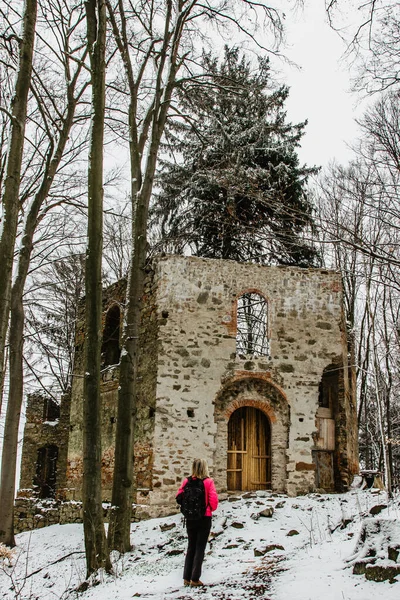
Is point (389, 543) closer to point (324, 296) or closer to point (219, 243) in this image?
point (324, 296)

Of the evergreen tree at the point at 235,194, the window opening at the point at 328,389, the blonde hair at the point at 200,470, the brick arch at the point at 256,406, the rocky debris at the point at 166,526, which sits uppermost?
the evergreen tree at the point at 235,194

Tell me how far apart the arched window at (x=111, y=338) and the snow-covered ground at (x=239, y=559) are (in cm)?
459

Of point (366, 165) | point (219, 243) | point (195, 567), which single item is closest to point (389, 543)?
point (195, 567)

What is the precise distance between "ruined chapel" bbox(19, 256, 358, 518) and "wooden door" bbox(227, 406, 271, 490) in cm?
2

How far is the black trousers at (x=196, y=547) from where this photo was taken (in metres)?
6.79

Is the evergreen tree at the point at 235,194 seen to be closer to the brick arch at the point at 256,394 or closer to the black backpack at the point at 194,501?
the brick arch at the point at 256,394

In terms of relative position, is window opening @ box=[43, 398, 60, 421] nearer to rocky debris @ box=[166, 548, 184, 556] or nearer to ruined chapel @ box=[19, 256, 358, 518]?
ruined chapel @ box=[19, 256, 358, 518]

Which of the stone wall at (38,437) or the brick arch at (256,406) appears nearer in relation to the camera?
the brick arch at (256,406)

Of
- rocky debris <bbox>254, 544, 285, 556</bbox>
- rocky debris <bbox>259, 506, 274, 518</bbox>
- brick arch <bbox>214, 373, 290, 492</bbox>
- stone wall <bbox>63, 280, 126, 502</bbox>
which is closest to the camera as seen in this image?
rocky debris <bbox>254, 544, 285, 556</bbox>

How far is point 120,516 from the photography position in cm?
917

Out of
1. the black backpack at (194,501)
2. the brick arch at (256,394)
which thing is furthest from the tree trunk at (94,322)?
the brick arch at (256,394)

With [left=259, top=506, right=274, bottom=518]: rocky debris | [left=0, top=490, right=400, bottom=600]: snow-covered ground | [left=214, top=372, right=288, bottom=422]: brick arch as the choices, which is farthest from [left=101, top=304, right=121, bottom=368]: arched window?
[left=259, top=506, right=274, bottom=518]: rocky debris

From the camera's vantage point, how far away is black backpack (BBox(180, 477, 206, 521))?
269 inches

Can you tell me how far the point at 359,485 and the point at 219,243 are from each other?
8747 millimetres
